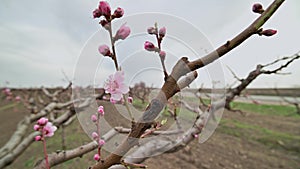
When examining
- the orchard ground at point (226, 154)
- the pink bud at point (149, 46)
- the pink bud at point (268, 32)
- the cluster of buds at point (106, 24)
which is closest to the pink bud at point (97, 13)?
the cluster of buds at point (106, 24)

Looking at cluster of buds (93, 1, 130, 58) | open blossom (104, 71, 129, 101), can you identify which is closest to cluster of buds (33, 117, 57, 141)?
open blossom (104, 71, 129, 101)

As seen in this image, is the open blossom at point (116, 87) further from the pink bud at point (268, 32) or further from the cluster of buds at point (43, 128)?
the cluster of buds at point (43, 128)

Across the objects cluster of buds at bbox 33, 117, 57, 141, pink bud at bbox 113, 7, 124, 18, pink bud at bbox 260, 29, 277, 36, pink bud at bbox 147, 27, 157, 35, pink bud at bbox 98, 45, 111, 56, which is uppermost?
pink bud at bbox 113, 7, 124, 18

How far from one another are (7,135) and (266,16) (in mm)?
7698

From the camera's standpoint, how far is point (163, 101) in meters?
0.40

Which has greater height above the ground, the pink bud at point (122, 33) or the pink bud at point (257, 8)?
the pink bud at point (257, 8)

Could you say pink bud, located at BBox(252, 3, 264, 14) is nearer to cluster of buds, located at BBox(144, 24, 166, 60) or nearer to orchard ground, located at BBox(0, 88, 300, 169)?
cluster of buds, located at BBox(144, 24, 166, 60)

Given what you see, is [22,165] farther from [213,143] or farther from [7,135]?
[213,143]

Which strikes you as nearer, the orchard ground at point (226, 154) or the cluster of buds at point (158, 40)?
the cluster of buds at point (158, 40)

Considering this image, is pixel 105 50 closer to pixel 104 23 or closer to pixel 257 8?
pixel 104 23

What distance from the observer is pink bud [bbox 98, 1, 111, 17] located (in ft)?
1.57

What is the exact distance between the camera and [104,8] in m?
0.48

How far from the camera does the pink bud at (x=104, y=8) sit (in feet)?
1.57

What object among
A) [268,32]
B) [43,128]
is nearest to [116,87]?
[268,32]
